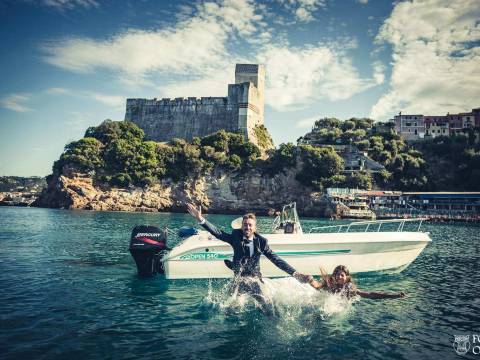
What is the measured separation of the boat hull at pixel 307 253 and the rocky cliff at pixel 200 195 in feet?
143

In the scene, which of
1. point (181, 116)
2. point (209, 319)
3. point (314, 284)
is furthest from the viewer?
point (181, 116)

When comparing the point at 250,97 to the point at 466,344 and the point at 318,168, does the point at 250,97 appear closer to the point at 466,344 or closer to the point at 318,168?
the point at 318,168

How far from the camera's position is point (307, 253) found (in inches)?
408

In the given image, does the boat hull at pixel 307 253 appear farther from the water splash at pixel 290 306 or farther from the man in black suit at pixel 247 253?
the man in black suit at pixel 247 253

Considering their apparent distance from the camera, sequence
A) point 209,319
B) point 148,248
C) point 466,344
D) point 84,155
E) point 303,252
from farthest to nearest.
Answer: point 84,155, point 303,252, point 148,248, point 209,319, point 466,344

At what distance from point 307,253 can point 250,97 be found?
180ft

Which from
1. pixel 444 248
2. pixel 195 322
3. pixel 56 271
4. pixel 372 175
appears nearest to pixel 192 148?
pixel 372 175

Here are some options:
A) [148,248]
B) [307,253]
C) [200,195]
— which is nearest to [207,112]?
[200,195]

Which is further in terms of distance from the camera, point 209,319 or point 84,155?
point 84,155

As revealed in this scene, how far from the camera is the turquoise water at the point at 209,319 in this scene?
561 cm

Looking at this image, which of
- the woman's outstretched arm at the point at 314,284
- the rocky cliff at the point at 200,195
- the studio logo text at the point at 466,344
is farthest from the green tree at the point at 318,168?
the woman's outstretched arm at the point at 314,284

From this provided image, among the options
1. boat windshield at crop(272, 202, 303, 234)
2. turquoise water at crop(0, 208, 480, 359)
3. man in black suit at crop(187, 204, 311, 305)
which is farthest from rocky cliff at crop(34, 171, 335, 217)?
man in black suit at crop(187, 204, 311, 305)

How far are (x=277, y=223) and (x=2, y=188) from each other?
154396 millimetres

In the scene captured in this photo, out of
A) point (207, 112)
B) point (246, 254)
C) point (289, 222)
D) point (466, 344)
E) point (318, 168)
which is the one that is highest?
point (207, 112)
